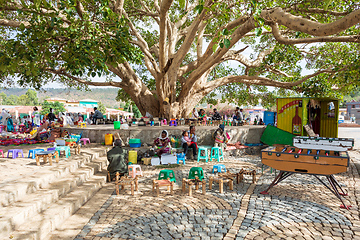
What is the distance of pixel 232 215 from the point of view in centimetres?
430

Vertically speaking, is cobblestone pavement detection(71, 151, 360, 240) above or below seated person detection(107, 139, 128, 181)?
below

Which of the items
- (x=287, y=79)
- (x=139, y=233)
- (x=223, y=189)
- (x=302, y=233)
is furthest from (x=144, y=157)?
(x=287, y=79)

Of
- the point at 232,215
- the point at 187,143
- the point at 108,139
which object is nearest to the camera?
the point at 232,215

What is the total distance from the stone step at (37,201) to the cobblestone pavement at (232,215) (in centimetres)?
92

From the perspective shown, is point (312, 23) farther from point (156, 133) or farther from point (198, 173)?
point (156, 133)

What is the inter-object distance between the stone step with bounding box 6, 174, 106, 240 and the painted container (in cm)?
923

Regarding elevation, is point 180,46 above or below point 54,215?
above

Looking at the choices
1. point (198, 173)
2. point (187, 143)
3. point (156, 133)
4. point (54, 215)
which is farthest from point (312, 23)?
point (156, 133)

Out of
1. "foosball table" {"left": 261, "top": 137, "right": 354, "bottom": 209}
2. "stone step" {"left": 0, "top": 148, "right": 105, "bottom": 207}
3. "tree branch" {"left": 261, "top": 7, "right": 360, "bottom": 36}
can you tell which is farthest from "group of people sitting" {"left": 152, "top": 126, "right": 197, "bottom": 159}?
"tree branch" {"left": 261, "top": 7, "right": 360, "bottom": 36}

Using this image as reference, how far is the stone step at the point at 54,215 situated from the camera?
3293 mm

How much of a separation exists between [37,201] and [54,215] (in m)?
0.46

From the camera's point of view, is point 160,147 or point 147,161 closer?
point 147,161

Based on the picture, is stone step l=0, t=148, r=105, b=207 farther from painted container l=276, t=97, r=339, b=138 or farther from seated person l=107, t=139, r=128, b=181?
painted container l=276, t=97, r=339, b=138

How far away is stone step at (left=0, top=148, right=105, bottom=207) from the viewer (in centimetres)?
395
